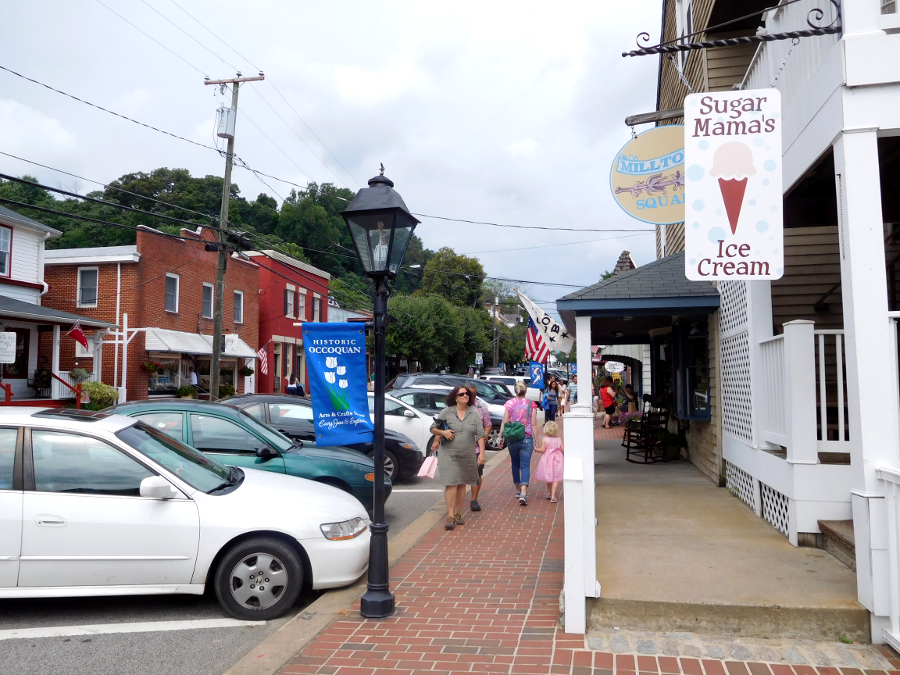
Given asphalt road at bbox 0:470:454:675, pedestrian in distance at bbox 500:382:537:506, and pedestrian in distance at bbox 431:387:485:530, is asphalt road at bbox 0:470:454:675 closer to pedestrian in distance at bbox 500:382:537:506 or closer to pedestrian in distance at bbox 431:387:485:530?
pedestrian in distance at bbox 431:387:485:530

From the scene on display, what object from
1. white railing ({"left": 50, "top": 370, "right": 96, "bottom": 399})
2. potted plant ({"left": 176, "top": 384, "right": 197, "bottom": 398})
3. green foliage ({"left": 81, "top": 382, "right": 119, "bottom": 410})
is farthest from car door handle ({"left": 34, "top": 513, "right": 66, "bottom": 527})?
potted plant ({"left": 176, "top": 384, "right": 197, "bottom": 398})

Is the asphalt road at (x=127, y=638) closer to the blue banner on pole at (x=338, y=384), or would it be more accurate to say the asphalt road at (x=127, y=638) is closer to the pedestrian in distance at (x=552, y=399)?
the blue banner on pole at (x=338, y=384)

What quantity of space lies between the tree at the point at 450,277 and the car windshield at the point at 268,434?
58.8 m

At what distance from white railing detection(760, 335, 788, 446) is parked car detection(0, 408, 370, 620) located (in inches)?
156

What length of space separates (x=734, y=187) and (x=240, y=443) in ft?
18.1

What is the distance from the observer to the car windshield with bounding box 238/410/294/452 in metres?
7.69

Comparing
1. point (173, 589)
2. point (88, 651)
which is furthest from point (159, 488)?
point (88, 651)

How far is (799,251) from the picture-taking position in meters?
8.95

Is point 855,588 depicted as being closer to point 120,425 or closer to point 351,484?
point 351,484

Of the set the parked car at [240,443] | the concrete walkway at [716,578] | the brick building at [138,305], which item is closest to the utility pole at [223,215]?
the brick building at [138,305]

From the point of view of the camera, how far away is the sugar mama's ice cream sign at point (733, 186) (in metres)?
4.79

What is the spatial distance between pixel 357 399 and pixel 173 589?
1986 mm

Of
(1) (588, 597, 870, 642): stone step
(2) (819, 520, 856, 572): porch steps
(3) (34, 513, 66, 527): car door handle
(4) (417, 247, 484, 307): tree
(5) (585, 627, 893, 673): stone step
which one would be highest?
(4) (417, 247, 484, 307): tree

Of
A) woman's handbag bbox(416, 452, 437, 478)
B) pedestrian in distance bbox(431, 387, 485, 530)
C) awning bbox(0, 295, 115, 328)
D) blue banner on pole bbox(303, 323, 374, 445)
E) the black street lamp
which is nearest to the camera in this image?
the black street lamp
